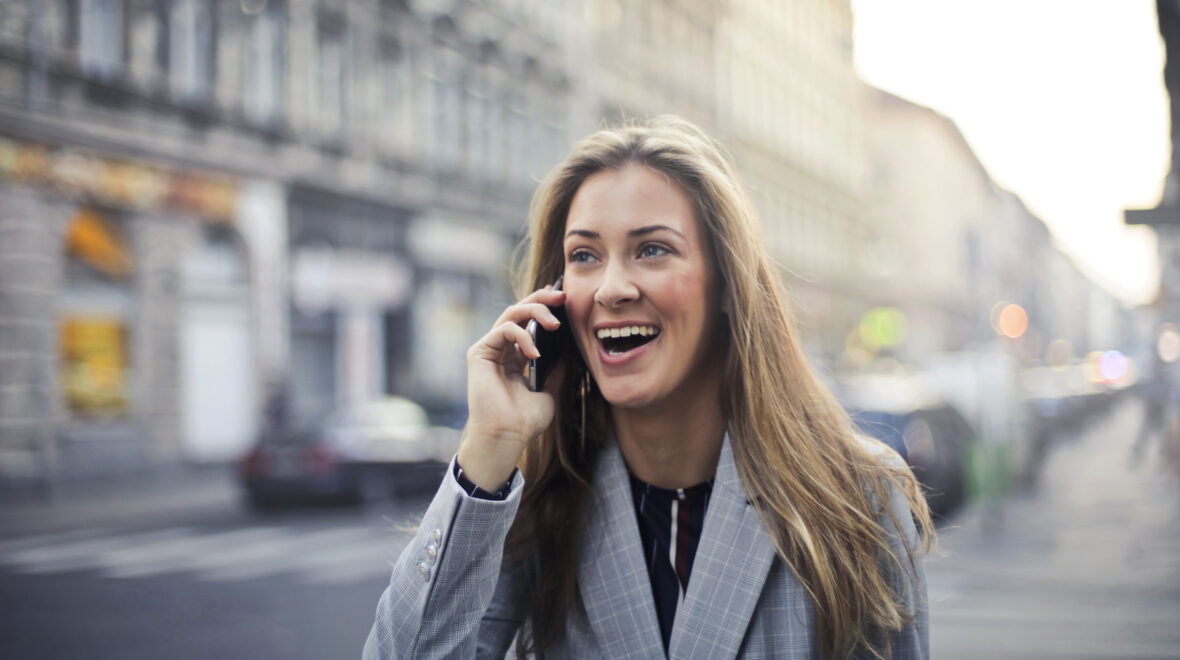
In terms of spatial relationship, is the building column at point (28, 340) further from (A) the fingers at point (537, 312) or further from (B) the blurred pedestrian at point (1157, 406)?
(B) the blurred pedestrian at point (1157, 406)

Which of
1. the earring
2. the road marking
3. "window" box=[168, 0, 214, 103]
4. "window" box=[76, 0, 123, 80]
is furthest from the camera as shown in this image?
"window" box=[168, 0, 214, 103]

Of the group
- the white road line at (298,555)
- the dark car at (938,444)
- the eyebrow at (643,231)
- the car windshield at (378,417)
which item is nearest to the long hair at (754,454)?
the eyebrow at (643,231)

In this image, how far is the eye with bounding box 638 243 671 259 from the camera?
2.19m

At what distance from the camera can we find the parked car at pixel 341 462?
1356 centimetres

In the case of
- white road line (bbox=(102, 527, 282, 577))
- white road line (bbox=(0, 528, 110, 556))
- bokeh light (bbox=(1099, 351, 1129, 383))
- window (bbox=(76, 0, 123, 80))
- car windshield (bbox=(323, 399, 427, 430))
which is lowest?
white road line (bbox=(0, 528, 110, 556))

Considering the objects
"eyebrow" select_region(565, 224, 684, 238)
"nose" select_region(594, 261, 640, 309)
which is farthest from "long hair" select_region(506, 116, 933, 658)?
"nose" select_region(594, 261, 640, 309)

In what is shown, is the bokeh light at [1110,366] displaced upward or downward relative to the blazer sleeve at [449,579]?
downward

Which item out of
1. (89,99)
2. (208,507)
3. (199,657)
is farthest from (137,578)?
(89,99)

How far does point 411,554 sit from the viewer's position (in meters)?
2.00

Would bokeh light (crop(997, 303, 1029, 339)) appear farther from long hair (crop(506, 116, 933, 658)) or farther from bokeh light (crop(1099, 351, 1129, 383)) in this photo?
bokeh light (crop(1099, 351, 1129, 383))

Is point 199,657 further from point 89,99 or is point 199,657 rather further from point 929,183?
point 929,183

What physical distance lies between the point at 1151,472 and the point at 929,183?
53722mm

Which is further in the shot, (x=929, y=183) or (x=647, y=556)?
(x=929, y=183)

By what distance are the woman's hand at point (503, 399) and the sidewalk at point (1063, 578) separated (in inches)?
48.5
